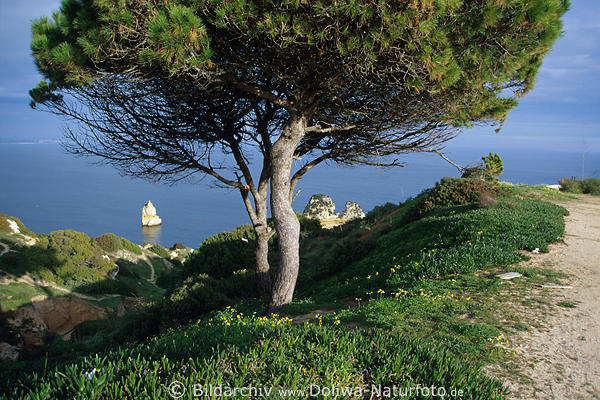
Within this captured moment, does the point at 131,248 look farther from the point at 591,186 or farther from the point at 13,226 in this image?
the point at 591,186

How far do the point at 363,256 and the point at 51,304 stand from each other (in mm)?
13372

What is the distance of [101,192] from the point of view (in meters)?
138

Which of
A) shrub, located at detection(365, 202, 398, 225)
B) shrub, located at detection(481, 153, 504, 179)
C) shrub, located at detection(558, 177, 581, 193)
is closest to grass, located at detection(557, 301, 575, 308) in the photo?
shrub, located at detection(365, 202, 398, 225)

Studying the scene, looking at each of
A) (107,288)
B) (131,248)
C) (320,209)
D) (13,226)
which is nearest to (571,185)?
(320,209)

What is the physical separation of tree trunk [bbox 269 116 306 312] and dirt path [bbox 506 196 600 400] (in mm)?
4005

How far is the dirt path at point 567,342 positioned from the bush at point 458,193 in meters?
6.34

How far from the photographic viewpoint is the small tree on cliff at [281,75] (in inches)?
220

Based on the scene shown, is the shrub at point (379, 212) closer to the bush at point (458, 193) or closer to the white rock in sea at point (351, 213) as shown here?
the bush at point (458, 193)

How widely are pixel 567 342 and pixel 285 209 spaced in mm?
4732

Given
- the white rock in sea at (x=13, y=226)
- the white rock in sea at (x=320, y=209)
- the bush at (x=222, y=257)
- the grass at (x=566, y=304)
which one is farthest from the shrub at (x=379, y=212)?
the white rock in sea at (x=13, y=226)

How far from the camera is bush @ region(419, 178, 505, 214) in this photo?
1437 cm

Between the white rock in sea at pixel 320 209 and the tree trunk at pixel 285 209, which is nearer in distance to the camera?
the tree trunk at pixel 285 209

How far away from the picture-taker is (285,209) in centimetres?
721

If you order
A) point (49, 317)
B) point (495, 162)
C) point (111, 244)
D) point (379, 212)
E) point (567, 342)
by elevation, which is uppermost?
point (495, 162)
